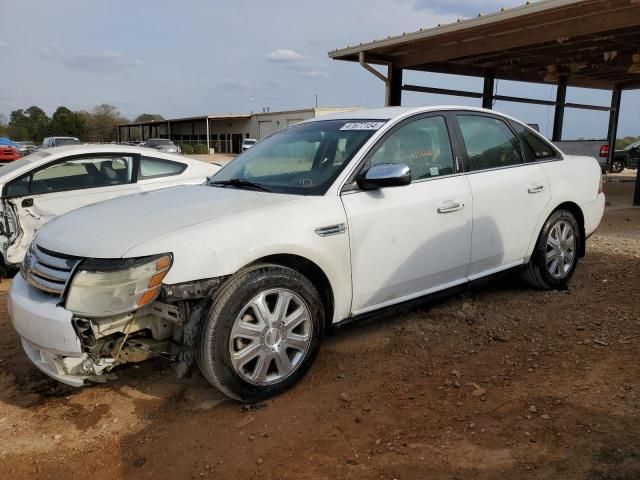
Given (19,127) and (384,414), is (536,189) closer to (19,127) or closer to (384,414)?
(384,414)

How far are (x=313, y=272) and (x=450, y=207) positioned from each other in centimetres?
122

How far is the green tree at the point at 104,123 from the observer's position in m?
70.5

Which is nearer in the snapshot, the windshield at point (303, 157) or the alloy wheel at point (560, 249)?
the windshield at point (303, 157)

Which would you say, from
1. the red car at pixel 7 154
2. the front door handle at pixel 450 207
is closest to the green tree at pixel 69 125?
the red car at pixel 7 154

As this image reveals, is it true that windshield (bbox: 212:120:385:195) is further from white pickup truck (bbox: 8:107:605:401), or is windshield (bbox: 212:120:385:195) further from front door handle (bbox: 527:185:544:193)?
front door handle (bbox: 527:185:544:193)

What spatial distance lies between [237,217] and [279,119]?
1826 inches

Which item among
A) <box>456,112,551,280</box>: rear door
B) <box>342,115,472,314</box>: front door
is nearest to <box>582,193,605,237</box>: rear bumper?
<box>456,112,551,280</box>: rear door

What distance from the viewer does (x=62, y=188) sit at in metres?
6.05

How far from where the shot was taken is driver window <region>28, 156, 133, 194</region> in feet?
19.6

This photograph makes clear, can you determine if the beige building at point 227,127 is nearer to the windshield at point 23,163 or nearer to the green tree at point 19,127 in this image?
the green tree at point 19,127

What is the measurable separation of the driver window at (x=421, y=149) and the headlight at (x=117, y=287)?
1.64 metres

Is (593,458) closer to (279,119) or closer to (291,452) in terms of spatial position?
(291,452)

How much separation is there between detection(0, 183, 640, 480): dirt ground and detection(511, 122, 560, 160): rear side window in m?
1.47

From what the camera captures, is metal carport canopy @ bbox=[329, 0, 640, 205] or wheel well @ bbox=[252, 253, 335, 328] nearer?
wheel well @ bbox=[252, 253, 335, 328]
